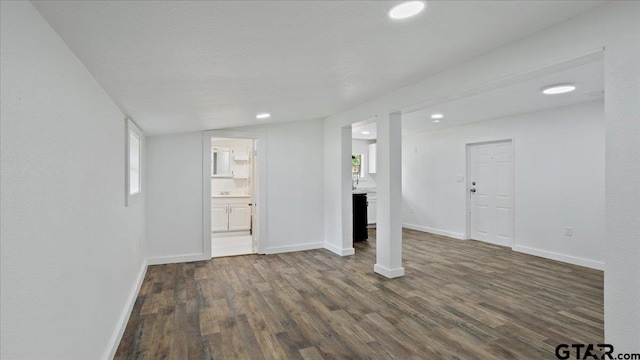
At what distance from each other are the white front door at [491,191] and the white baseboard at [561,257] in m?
0.39

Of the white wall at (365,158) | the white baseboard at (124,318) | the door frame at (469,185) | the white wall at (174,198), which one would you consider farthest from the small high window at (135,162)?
the door frame at (469,185)

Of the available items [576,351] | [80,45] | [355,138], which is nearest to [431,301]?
[576,351]

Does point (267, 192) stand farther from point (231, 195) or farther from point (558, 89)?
point (558, 89)

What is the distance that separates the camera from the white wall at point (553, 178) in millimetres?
4600

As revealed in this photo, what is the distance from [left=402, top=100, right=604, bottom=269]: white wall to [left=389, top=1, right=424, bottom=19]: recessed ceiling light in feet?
14.2

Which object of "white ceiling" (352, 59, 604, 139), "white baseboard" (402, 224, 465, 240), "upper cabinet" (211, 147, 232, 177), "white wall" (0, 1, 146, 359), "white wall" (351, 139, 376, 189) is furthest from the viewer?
"white wall" (351, 139, 376, 189)

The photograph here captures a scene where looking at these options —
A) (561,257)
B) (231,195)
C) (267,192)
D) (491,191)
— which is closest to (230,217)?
(231,195)

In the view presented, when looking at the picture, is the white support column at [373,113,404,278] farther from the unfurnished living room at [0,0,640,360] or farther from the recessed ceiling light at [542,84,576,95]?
the recessed ceiling light at [542,84,576,95]

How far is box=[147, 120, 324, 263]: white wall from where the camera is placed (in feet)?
16.1

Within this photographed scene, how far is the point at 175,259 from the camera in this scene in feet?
16.4

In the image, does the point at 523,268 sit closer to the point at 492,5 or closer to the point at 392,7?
the point at 492,5

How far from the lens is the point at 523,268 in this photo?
4.57 metres

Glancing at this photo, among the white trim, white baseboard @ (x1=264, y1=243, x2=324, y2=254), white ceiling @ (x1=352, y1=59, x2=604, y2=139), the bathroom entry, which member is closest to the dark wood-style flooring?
the white trim

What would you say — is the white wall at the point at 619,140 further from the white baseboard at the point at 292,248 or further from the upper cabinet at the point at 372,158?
the upper cabinet at the point at 372,158
